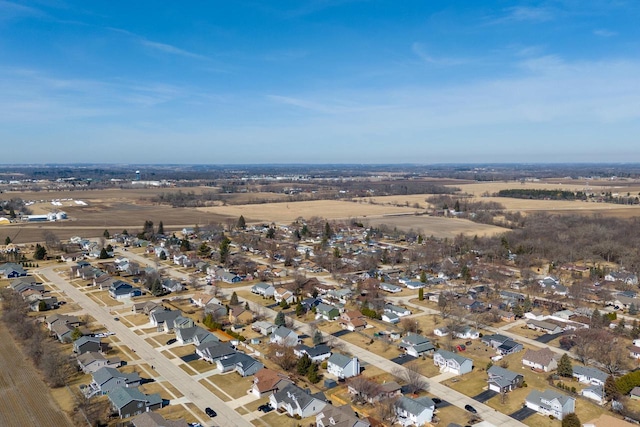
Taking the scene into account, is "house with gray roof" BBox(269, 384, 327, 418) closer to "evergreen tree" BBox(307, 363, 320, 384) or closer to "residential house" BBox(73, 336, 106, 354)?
"evergreen tree" BBox(307, 363, 320, 384)

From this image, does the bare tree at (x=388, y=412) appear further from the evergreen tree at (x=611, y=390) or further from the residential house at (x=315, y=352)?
the evergreen tree at (x=611, y=390)

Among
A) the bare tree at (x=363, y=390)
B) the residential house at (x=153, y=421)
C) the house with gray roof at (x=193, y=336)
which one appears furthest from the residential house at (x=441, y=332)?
the residential house at (x=153, y=421)

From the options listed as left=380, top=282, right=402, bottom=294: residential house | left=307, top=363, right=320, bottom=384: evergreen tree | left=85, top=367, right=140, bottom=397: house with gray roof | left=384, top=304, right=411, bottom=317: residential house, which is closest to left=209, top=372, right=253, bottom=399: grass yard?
left=307, top=363, right=320, bottom=384: evergreen tree

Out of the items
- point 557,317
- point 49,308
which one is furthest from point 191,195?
point 557,317

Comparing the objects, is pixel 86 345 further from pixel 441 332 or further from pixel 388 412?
pixel 441 332

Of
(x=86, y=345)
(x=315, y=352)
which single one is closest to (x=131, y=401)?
(x=86, y=345)

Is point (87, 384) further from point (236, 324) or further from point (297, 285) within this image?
point (297, 285)

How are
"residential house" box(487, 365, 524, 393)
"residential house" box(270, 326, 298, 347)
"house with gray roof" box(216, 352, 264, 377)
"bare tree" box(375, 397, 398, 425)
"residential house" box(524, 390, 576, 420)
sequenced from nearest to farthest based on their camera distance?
"bare tree" box(375, 397, 398, 425), "residential house" box(524, 390, 576, 420), "residential house" box(487, 365, 524, 393), "house with gray roof" box(216, 352, 264, 377), "residential house" box(270, 326, 298, 347)
